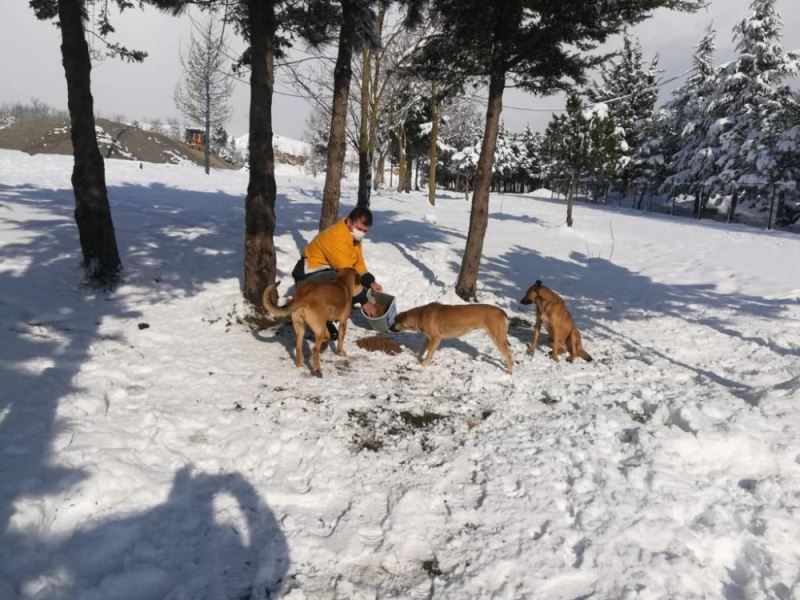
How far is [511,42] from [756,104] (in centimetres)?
3102

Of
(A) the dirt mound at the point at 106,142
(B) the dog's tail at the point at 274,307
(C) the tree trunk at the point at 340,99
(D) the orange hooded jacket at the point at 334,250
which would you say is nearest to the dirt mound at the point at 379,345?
(D) the orange hooded jacket at the point at 334,250

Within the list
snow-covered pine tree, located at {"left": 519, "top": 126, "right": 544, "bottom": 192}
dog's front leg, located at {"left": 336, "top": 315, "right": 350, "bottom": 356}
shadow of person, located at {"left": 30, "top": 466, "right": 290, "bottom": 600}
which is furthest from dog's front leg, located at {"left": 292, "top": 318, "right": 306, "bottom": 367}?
snow-covered pine tree, located at {"left": 519, "top": 126, "right": 544, "bottom": 192}

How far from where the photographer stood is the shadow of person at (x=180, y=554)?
258 centimetres

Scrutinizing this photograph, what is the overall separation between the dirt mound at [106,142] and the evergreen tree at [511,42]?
37.5 metres

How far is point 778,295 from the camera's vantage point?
412 inches

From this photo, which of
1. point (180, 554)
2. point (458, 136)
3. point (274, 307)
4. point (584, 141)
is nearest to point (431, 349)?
point (274, 307)

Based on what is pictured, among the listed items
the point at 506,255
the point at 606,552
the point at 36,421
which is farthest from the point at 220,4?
the point at 506,255

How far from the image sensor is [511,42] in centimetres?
827

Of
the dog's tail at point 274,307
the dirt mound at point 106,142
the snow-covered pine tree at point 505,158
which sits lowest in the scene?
the dog's tail at point 274,307

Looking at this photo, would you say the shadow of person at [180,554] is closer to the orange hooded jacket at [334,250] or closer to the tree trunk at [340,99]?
the orange hooded jacket at [334,250]

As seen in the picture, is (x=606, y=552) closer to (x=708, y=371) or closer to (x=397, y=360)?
(x=397, y=360)

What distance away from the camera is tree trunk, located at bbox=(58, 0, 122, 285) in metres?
6.41

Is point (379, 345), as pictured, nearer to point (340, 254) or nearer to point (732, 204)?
point (340, 254)

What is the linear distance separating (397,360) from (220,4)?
21.3 feet
